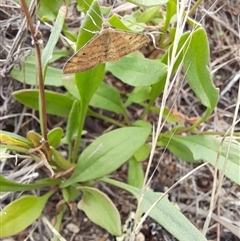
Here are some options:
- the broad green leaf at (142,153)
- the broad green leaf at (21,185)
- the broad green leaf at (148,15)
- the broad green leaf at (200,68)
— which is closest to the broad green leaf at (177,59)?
the broad green leaf at (200,68)

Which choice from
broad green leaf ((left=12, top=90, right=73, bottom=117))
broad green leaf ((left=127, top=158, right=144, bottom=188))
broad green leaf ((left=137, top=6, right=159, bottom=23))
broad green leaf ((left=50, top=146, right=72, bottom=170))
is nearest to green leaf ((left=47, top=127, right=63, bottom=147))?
broad green leaf ((left=50, top=146, right=72, bottom=170))

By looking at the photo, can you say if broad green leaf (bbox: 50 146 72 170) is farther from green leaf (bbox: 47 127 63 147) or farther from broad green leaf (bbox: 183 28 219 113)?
broad green leaf (bbox: 183 28 219 113)

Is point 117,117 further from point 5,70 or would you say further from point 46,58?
point 46,58

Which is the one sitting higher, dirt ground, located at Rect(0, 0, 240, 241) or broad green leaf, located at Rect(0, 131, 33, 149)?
broad green leaf, located at Rect(0, 131, 33, 149)

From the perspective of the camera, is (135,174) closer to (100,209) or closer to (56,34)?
(100,209)

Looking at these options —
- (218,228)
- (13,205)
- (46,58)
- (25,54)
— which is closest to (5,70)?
(25,54)

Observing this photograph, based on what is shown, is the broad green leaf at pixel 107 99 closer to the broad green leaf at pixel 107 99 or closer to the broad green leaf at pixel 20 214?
the broad green leaf at pixel 107 99
